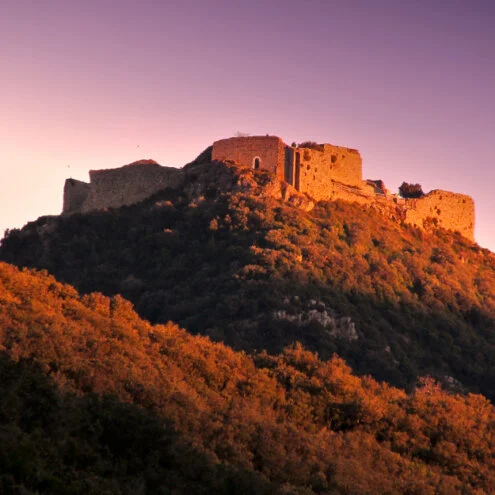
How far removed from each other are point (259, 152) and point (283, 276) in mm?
12712

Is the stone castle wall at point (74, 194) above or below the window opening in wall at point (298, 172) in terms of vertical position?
below

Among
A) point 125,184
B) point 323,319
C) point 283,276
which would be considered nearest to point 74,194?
point 125,184

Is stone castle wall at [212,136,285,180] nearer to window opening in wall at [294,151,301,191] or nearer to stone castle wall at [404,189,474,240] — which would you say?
window opening in wall at [294,151,301,191]

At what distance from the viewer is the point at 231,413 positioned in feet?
97.3

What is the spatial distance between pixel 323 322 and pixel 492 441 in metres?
20.4

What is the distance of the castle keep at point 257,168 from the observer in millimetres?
69750

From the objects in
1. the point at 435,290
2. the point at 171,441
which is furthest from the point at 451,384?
the point at 171,441

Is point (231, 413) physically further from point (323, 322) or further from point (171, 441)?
point (323, 322)

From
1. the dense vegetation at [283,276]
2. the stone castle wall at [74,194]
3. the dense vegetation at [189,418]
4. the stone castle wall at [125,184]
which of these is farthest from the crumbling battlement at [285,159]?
the dense vegetation at [189,418]

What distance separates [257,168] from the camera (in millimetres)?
69875

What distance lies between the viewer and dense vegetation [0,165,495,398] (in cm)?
5588

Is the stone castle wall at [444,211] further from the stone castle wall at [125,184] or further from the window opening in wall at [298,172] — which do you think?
the stone castle wall at [125,184]

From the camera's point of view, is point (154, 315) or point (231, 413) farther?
point (154, 315)

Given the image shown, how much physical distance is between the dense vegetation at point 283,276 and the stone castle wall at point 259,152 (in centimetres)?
158
